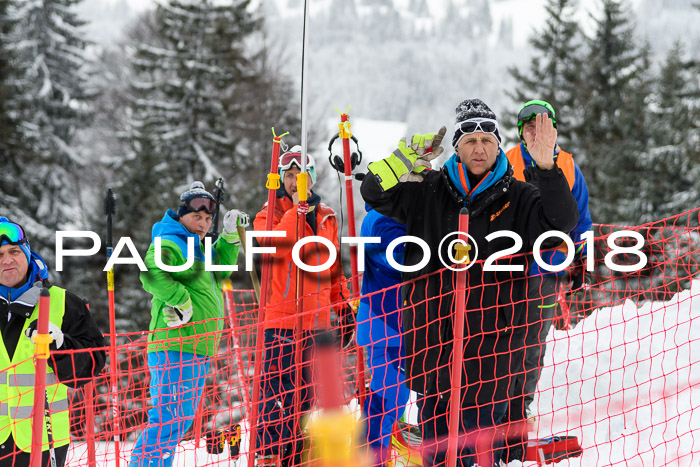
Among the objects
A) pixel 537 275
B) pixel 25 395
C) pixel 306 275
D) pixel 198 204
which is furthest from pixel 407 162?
pixel 25 395

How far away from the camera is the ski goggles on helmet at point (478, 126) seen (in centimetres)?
300

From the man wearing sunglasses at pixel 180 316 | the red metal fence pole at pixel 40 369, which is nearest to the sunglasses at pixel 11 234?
the red metal fence pole at pixel 40 369

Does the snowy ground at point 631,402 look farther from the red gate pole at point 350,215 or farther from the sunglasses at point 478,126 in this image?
the sunglasses at point 478,126

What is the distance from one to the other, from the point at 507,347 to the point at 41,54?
73.3 feet

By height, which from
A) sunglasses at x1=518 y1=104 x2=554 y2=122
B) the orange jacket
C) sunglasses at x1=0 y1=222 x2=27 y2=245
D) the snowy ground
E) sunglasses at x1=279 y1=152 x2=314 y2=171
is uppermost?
sunglasses at x1=518 y1=104 x2=554 y2=122

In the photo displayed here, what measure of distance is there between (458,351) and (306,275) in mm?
1434

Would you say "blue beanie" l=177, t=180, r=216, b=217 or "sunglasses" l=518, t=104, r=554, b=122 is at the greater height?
"sunglasses" l=518, t=104, r=554, b=122

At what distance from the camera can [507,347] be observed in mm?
2984

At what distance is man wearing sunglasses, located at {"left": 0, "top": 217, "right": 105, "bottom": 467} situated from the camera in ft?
9.89

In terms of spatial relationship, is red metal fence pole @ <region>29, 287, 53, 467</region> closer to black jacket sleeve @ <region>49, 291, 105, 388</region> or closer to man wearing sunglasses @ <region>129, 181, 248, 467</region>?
black jacket sleeve @ <region>49, 291, 105, 388</region>

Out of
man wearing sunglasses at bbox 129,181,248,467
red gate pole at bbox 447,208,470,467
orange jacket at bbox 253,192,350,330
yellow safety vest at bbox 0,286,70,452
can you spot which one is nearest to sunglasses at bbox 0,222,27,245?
yellow safety vest at bbox 0,286,70,452

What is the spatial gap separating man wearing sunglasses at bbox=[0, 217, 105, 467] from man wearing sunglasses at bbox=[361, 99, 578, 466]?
1525mm

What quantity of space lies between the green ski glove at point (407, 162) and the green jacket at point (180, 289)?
1739 mm

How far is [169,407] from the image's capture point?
411cm
